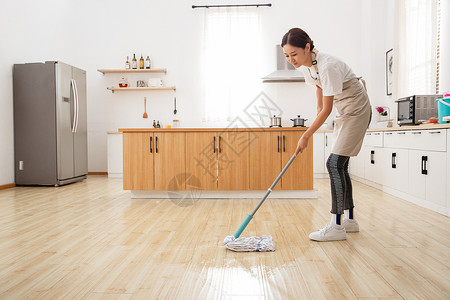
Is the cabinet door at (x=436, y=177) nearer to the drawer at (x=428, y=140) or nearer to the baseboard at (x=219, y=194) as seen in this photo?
the drawer at (x=428, y=140)

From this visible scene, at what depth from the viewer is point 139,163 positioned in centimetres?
360

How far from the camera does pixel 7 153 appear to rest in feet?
14.7

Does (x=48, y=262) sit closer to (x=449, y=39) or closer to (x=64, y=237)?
(x=64, y=237)

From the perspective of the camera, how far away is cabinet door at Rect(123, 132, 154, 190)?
141 inches

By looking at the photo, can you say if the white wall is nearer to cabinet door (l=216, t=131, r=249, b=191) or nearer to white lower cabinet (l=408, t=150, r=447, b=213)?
Result: cabinet door (l=216, t=131, r=249, b=191)

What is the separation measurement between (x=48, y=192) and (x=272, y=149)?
2.70 meters

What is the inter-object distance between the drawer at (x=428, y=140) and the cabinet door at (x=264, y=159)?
4.08 ft

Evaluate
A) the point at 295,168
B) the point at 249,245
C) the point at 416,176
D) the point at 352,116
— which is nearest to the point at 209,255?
the point at 249,245

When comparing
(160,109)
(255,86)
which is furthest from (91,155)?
(255,86)

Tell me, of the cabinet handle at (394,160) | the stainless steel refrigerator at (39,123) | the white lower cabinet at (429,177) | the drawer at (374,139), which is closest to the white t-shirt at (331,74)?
the white lower cabinet at (429,177)

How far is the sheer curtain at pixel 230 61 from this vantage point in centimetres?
587

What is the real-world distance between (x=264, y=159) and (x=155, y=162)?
1.13 meters

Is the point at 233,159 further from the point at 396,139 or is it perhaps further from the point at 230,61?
the point at 230,61

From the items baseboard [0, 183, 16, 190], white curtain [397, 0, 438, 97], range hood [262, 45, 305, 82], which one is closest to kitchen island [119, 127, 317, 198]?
white curtain [397, 0, 438, 97]
